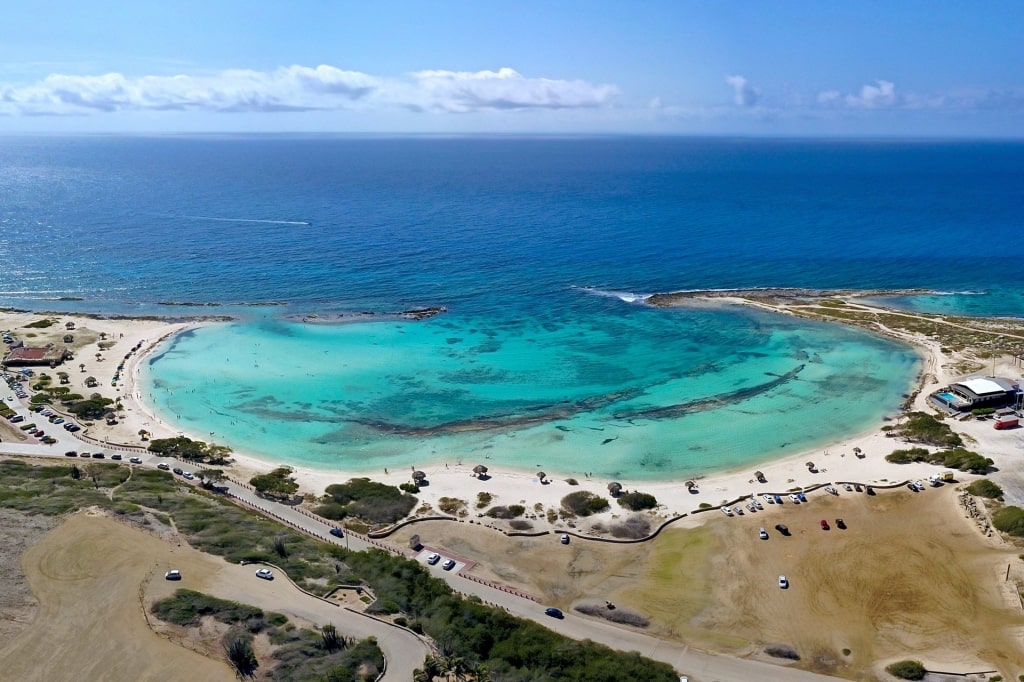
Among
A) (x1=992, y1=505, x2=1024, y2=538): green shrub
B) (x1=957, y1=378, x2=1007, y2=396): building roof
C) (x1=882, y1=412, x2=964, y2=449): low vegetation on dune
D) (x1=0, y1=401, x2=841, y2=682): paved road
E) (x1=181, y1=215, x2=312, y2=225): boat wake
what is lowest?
(x1=0, y1=401, x2=841, y2=682): paved road

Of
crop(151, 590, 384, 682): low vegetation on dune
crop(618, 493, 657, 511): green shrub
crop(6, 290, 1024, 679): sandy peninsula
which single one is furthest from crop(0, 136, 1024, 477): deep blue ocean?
crop(151, 590, 384, 682): low vegetation on dune

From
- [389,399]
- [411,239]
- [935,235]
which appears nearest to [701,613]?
[389,399]

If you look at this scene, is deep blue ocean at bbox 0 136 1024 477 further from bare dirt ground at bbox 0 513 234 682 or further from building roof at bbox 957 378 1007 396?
bare dirt ground at bbox 0 513 234 682

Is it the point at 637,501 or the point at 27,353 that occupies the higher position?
the point at 27,353

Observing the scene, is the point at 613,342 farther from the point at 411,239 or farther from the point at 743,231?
A: the point at 743,231

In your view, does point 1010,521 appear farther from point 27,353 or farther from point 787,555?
point 27,353

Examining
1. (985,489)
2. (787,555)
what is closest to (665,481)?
(787,555)
